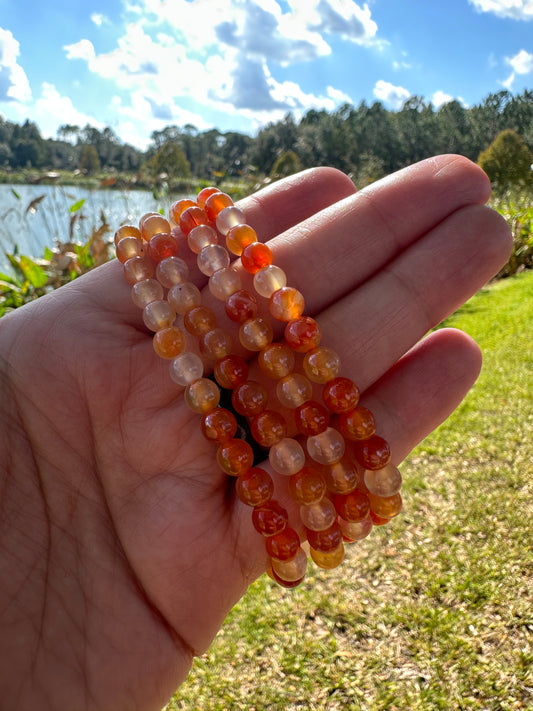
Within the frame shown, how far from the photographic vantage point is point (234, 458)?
116 cm

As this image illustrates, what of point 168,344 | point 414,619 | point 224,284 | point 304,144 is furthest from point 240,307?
point 304,144

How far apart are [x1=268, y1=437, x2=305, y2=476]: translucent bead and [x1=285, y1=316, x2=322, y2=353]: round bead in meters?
0.22

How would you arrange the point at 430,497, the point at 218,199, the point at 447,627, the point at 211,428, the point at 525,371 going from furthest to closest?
the point at 525,371 < the point at 430,497 < the point at 447,627 < the point at 218,199 < the point at 211,428

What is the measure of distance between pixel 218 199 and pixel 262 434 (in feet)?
2.26

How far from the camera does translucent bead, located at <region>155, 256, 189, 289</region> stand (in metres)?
1.34

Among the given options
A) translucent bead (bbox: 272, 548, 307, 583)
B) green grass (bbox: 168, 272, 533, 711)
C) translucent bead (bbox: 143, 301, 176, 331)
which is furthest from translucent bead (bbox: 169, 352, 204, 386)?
green grass (bbox: 168, 272, 533, 711)

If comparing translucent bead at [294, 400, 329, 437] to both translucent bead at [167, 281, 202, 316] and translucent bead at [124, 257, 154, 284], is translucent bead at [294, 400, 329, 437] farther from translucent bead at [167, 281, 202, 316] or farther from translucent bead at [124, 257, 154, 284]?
translucent bead at [124, 257, 154, 284]

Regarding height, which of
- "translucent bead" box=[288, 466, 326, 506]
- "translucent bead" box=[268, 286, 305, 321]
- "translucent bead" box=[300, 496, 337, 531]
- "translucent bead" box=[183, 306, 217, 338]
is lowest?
"translucent bead" box=[300, 496, 337, 531]

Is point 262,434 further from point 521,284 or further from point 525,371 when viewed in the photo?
point 521,284

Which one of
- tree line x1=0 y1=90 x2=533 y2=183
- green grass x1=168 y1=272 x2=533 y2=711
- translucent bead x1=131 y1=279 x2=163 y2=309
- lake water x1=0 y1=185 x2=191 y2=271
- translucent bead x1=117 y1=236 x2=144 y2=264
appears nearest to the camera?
translucent bead x1=131 y1=279 x2=163 y2=309

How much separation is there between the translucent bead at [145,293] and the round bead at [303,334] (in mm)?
340

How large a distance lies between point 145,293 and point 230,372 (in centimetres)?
29

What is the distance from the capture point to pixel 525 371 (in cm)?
357

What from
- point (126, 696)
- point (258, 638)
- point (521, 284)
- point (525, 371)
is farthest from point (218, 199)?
point (521, 284)
